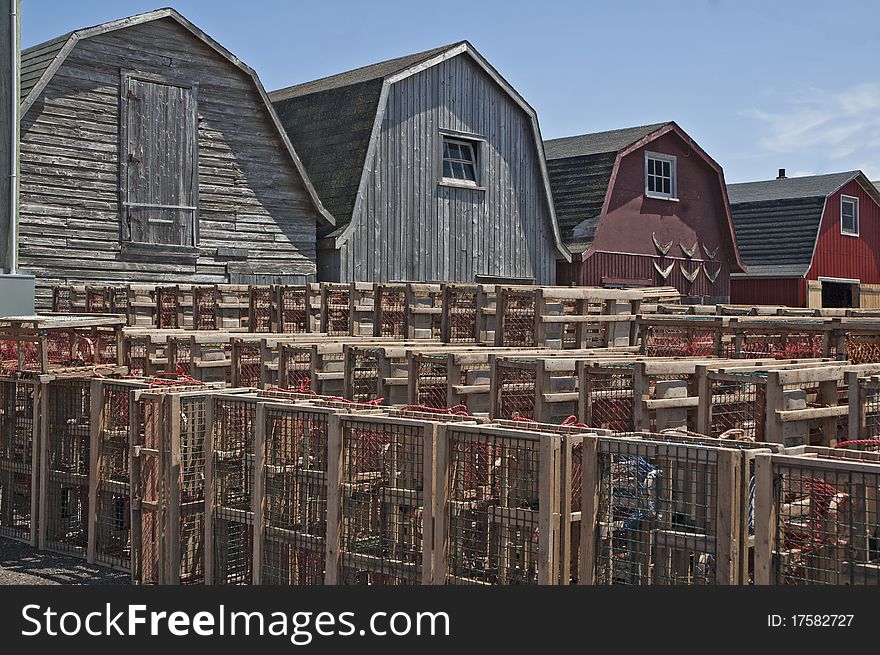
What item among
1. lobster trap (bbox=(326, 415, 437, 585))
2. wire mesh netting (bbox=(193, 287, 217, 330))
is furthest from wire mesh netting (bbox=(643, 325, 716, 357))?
wire mesh netting (bbox=(193, 287, 217, 330))

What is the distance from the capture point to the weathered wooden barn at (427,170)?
23812 mm

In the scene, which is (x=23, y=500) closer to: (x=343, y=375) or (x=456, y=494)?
(x=343, y=375)

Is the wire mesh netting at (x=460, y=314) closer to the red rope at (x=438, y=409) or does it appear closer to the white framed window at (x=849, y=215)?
the red rope at (x=438, y=409)

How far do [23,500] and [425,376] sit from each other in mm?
4334

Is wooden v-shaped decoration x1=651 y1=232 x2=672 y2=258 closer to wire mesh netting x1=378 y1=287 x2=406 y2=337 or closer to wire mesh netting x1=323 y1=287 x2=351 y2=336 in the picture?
wire mesh netting x1=323 y1=287 x2=351 y2=336

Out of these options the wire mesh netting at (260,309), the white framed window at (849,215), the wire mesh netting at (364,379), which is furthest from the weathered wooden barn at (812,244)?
the wire mesh netting at (364,379)

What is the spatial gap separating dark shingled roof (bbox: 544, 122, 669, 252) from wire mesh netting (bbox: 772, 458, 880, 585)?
22.7 metres

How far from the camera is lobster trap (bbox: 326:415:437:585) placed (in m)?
7.14

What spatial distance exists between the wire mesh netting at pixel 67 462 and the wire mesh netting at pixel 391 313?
4540 millimetres

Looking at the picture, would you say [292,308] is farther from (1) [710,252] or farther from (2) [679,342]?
(1) [710,252]

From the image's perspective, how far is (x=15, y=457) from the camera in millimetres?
10805

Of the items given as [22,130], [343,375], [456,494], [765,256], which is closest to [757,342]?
[343,375]

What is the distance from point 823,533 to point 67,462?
23.7 feet

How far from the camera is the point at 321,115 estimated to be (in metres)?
25.6
